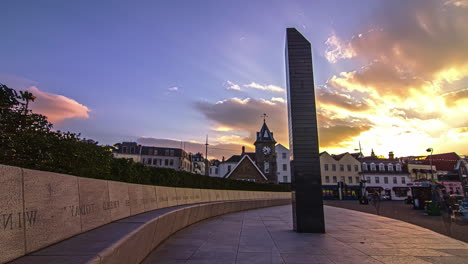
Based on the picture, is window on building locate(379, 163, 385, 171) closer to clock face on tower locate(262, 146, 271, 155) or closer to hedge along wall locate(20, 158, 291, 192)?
clock face on tower locate(262, 146, 271, 155)

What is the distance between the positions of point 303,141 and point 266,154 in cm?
5708

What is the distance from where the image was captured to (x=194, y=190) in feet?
50.6

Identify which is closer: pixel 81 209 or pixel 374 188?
pixel 81 209

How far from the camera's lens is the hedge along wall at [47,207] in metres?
3.17

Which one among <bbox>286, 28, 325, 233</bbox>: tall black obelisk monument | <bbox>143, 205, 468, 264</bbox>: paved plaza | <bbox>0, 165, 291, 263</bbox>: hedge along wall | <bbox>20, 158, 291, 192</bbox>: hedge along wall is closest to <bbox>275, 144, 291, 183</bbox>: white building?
<bbox>20, 158, 291, 192</bbox>: hedge along wall

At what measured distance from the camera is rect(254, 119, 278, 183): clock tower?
66250mm

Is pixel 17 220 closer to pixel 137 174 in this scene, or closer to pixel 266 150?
pixel 137 174

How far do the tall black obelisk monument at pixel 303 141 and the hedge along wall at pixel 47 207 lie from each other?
6440 mm

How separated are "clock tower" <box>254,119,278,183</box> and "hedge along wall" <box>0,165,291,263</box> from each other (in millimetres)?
60586

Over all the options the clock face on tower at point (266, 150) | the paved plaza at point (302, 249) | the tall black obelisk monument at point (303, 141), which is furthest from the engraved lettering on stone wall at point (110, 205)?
the clock face on tower at point (266, 150)

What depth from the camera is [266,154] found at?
67.4 m

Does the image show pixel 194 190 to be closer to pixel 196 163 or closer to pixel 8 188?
pixel 8 188

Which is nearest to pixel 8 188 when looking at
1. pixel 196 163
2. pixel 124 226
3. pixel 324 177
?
pixel 124 226

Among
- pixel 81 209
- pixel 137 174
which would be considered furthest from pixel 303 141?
pixel 81 209
